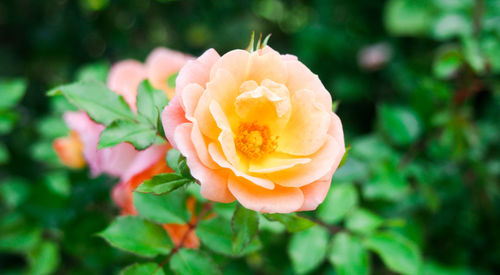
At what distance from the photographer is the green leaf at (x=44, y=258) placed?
1.22 meters

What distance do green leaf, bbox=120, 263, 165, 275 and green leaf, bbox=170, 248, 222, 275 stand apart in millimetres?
28

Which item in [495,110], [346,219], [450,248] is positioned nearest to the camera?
[346,219]

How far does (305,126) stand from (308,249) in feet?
1.26

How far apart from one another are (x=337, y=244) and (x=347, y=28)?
1.92 metres

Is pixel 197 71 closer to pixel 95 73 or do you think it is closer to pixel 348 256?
pixel 348 256

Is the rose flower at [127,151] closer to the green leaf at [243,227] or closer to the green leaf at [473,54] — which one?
the green leaf at [243,227]

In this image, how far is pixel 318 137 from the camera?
0.75 m

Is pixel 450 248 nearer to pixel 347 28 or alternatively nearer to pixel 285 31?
pixel 347 28

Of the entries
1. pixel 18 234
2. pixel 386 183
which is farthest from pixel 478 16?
pixel 18 234

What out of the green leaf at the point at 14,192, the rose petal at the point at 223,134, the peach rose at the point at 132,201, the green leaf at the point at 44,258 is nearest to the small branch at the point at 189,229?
the peach rose at the point at 132,201

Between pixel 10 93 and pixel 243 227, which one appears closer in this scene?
pixel 243 227

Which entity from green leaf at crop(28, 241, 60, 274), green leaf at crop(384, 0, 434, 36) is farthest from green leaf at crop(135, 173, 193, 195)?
green leaf at crop(384, 0, 434, 36)

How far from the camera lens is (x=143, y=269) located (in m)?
0.80

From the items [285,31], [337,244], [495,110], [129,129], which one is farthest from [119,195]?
[285,31]
